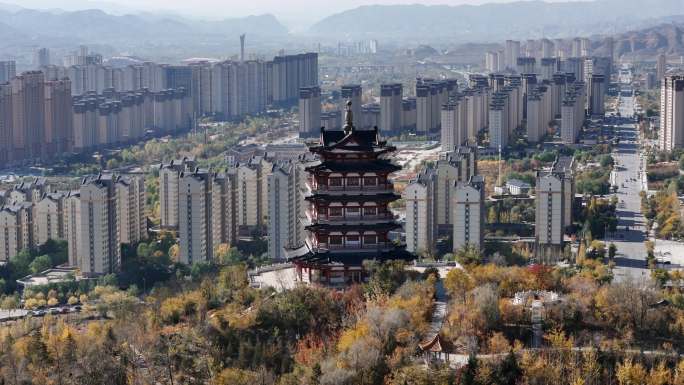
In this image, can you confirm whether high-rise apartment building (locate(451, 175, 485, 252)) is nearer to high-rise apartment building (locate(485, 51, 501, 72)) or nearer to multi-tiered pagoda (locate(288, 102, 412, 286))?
multi-tiered pagoda (locate(288, 102, 412, 286))

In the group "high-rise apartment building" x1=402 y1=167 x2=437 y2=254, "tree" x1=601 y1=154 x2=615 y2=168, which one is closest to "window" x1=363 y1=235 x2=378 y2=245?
"high-rise apartment building" x1=402 y1=167 x2=437 y2=254

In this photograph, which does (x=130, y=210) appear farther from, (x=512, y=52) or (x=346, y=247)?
(x=512, y=52)

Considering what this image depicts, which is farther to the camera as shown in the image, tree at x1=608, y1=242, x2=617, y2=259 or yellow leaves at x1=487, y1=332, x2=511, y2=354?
tree at x1=608, y1=242, x2=617, y2=259

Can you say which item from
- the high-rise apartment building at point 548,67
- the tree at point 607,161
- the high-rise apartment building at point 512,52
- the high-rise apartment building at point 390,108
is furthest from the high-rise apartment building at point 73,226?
the high-rise apartment building at point 512,52

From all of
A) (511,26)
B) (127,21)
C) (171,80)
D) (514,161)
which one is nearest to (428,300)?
(514,161)

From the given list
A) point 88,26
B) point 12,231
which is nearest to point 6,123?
point 12,231

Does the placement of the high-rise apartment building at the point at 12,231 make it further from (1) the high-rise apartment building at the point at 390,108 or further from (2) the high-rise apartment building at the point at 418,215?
(1) the high-rise apartment building at the point at 390,108
